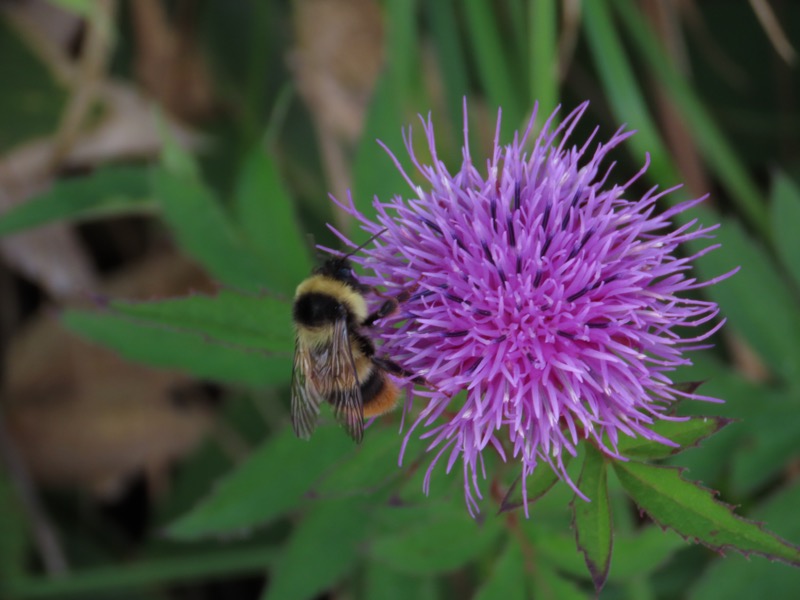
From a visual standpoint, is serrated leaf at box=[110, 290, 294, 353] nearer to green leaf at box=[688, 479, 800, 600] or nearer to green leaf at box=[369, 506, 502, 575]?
green leaf at box=[369, 506, 502, 575]

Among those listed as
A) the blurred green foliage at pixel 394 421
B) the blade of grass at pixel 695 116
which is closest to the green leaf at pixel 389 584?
the blurred green foliage at pixel 394 421

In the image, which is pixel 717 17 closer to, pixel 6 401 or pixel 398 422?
pixel 398 422

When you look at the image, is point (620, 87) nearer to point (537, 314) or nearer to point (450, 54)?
point (450, 54)

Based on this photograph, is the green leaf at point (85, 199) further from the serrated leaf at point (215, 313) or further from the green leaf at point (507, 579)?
the green leaf at point (507, 579)

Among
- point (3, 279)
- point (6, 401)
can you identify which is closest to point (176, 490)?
point (6, 401)

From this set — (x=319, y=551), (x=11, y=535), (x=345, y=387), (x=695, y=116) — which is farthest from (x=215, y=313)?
(x=11, y=535)
